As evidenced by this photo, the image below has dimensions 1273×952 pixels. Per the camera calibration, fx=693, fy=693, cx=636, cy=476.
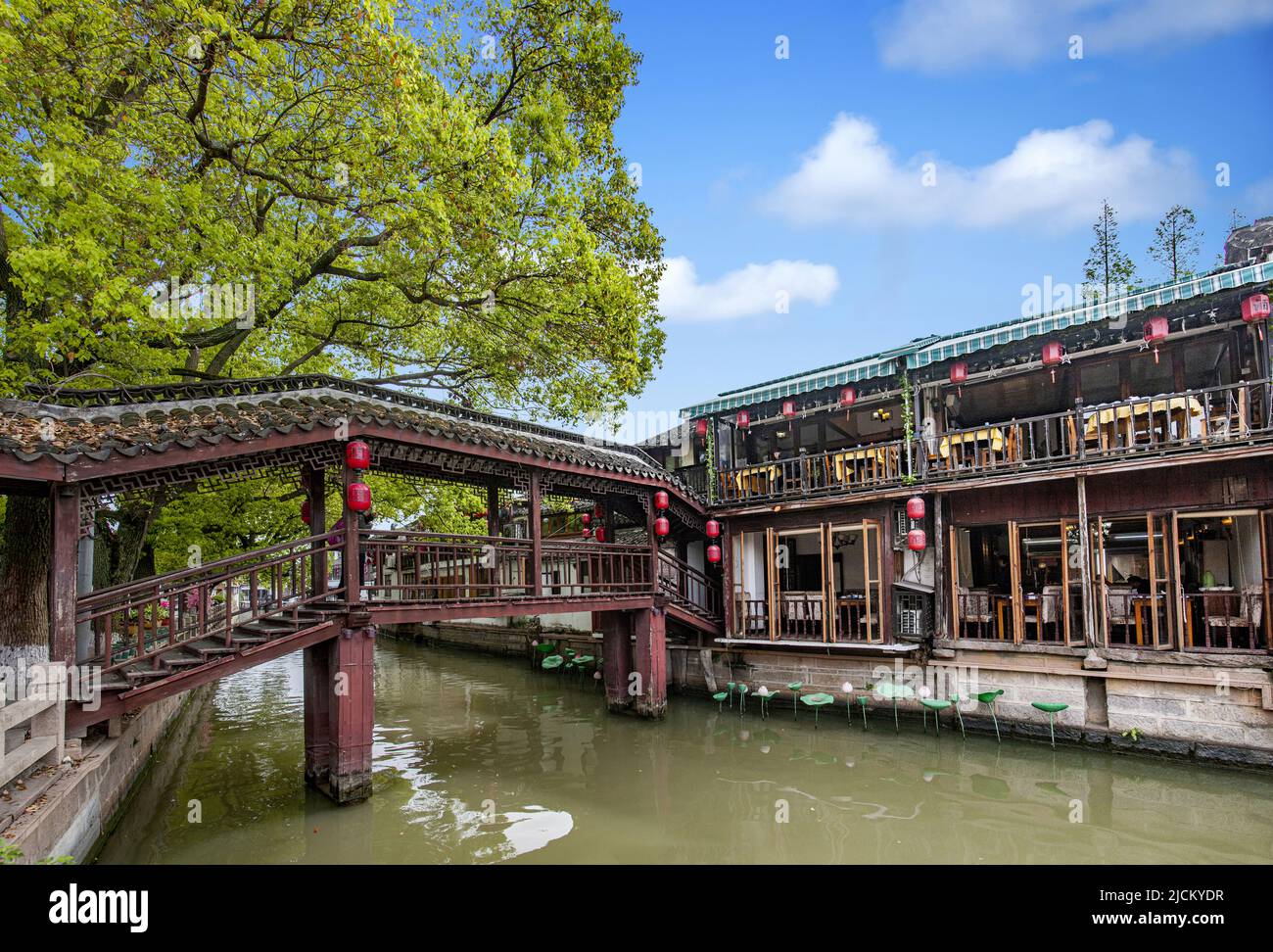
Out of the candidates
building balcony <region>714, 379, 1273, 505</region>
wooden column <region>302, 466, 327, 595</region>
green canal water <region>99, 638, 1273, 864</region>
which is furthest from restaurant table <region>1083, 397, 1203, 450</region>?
wooden column <region>302, 466, 327, 595</region>

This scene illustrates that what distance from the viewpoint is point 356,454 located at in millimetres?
8266

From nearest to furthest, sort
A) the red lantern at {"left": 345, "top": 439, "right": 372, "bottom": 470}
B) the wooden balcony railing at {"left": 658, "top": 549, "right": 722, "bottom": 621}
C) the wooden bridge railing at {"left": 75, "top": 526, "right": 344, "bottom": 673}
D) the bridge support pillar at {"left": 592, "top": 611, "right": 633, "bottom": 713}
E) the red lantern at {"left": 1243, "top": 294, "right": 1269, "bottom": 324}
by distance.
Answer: the wooden bridge railing at {"left": 75, "top": 526, "right": 344, "bottom": 673} → the red lantern at {"left": 345, "top": 439, "right": 372, "bottom": 470} → the red lantern at {"left": 1243, "top": 294, "right": 1269, "bottom": 324} → the bridge support pillar at {"left": 592, "top": 611, "right": 633, "bottom": 713} → the wooden balcony railing at {"left": 658, "top": 549, "right": 722, "bottom": 621}

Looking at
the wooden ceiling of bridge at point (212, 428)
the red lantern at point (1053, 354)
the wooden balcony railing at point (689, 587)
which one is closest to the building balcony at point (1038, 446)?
the red lantern at point (1053, 354)

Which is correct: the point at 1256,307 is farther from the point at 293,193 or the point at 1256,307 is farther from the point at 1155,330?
the point at 293,193

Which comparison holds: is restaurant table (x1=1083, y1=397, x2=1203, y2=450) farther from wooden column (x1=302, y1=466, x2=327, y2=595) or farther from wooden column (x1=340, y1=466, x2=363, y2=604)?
wooden column (x1=302, y1=466, x2=327, y2=595)

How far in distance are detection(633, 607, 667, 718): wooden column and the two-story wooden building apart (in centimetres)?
206

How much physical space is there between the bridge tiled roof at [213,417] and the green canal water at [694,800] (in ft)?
13.5

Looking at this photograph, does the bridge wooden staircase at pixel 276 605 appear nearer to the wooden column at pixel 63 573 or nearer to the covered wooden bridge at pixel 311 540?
the covered wooden bridge at pixel 311 540

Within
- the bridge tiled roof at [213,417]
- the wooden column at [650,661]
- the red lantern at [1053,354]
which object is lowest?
A: the wooden column at [650,661]

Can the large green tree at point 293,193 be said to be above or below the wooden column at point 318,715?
above

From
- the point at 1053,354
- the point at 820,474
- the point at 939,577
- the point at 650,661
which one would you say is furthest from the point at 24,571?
the point at 1053,354

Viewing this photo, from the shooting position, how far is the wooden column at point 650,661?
41.1 ft

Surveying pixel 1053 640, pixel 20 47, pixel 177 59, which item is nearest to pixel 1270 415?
pixel 1053 640

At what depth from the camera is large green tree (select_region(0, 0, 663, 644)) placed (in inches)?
279
